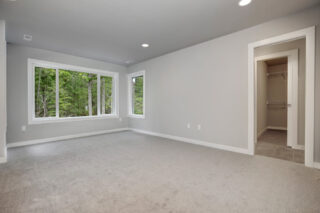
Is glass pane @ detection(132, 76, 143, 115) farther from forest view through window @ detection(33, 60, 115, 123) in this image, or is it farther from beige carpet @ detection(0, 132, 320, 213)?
beige carpet @ detection(0, 132, 320, 213)

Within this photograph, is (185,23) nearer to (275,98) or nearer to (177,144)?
(177,144)

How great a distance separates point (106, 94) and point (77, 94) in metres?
1.03

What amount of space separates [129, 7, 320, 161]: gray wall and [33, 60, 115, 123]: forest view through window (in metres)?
1.95

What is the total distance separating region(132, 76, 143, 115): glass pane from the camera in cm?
582

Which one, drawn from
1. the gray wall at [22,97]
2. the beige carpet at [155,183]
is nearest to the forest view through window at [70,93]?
the gray wall at [22,97]

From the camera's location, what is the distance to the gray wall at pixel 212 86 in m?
2.85

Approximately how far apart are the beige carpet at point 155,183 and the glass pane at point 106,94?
2.73 m

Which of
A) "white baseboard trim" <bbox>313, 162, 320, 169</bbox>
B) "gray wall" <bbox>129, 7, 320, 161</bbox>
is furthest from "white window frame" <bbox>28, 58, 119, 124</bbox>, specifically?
"white baseboard trim" <bbox>313, 162, 320, 169</bbox>

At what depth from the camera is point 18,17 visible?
2.64 meters

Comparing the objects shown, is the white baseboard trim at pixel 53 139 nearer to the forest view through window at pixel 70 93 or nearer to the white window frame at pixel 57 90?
the white window frame at pixel 57 90

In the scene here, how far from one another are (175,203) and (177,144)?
95.8 inches

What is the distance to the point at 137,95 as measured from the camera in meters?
6.05

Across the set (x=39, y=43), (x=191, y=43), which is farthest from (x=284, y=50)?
(x=39, y=43)

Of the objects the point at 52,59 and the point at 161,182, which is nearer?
the point at 161,182
